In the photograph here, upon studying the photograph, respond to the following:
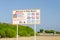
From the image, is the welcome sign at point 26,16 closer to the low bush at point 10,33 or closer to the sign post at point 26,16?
the sign post at point 26,16

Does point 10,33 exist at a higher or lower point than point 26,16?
lower

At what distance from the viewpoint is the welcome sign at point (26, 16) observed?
56.9 ft

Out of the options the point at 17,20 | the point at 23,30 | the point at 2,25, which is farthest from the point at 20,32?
the point at 17,20

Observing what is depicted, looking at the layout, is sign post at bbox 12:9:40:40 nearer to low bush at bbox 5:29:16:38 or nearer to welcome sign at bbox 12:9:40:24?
welcome sign at bbox 12:9:40:24

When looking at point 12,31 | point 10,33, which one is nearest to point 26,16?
point 12,31

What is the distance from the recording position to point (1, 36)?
30766 mm

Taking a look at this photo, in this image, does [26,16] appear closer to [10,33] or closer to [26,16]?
[26,16]

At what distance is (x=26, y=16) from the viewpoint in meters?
17.8

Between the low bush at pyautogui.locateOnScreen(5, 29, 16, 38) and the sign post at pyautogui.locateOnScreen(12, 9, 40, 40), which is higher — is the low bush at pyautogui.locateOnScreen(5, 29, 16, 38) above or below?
below

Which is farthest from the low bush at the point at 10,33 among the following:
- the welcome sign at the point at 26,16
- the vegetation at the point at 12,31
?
the welcome sign at the point at 26,16

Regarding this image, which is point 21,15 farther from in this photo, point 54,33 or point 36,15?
point 54,33

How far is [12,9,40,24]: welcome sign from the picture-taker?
17.3m

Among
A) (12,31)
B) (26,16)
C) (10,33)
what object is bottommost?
(10,33)

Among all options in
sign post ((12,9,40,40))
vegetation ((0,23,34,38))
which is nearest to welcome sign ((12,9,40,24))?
sign post ((12,9,40,40))
